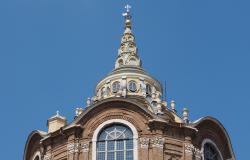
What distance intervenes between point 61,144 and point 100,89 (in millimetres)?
10383

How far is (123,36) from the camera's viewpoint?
261 feet

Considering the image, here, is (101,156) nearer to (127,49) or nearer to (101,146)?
(101,146)

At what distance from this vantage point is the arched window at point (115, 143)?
6147cm

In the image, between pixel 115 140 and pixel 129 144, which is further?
pixel 115 140

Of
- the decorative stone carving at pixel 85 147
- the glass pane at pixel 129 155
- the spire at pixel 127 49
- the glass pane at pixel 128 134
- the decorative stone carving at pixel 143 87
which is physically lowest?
the glass pane at pixel 129 155

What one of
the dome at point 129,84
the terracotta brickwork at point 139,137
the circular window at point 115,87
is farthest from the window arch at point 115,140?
the circular window at point 115,87

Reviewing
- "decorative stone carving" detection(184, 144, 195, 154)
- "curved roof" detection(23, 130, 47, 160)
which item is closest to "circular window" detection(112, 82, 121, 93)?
"curved roof" detection(23, 130, 47, 160)

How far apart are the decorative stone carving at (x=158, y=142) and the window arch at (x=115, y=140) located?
A: 1353 mm

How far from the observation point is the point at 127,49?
77625mm

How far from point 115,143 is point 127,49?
1756cm

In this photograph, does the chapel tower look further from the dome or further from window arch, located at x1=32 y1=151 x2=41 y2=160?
the dome

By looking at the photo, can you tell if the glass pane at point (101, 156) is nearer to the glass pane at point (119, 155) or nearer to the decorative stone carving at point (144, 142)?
the glass pane at point (119, 155)

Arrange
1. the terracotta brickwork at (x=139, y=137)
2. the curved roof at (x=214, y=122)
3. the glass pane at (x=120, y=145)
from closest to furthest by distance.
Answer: the terracotta brickwork at (x=139, y=137)
the glass pane at (x=120, y=145)
the curved roof at (x=214, y=122)

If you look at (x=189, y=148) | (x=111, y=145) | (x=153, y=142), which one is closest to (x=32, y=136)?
(x=111, y=145)
